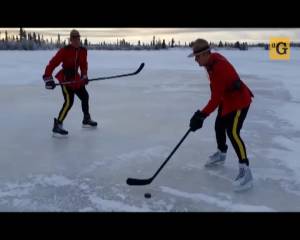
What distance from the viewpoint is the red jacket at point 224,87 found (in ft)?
10.8

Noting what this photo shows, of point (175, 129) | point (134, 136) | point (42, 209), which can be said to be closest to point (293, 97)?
point (175, 129)

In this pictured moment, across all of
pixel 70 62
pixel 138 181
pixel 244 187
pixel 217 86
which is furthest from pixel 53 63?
pixel 244 187

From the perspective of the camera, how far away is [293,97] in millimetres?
8117

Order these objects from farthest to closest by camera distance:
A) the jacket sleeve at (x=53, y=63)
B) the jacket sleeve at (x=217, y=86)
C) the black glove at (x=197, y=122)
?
the jacket sleeve at (x=53, y=63), the black glove at (x=197, y=122), the jacket sleeve at (x=217, y=86)

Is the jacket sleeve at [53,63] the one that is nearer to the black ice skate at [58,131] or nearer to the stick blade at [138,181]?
the black ice skate at [58,131]

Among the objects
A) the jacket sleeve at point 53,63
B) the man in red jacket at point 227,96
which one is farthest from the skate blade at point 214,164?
the jacket sleeve at point 53,63

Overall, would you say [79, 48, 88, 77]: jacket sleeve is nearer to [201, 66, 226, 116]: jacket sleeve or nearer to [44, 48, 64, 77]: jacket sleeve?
[44, 48, 64, 77]: jacket sleeve

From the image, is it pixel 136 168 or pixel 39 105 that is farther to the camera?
pixel 39 105

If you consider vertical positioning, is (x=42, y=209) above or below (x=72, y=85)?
below

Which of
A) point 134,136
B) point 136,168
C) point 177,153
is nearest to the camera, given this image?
point 136,168

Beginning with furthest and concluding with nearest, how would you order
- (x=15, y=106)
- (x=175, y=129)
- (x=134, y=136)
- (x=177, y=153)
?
(x=15, y=106), (x=175, y=129), (x=134, y=136), (x=177, y=153)

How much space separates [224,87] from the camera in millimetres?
3322

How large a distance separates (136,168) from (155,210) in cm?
101
